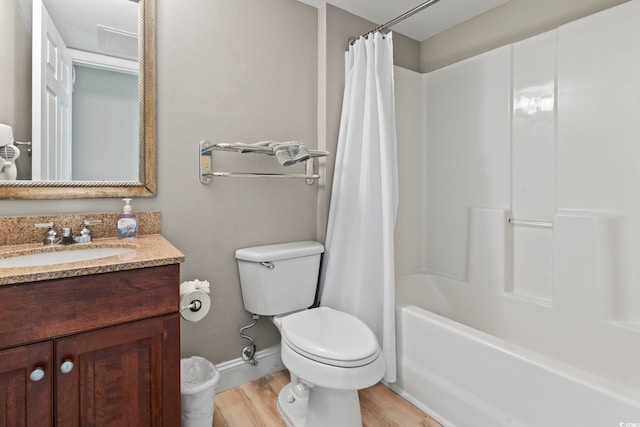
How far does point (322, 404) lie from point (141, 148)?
1.37 m

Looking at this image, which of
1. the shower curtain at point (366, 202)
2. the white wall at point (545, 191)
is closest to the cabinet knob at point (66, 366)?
the shower curtain at point (366, 202)

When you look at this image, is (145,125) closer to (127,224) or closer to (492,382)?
(127,224)

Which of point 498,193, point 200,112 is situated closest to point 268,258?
point 200,112

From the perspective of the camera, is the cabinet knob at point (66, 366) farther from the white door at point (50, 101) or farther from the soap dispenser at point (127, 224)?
the white door at point (50, 101)

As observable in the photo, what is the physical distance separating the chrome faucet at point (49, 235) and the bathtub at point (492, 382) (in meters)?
1.57

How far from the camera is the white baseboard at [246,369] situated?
1775mm

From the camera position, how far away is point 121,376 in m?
1.04

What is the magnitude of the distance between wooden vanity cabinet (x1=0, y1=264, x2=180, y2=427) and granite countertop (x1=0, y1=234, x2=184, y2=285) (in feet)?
0.08

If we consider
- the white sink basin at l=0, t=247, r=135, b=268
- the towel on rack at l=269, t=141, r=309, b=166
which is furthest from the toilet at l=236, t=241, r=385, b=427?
the white sink basin at l=0, t=247, r=135, b=268

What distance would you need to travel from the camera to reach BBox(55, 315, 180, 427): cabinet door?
96 centimetres

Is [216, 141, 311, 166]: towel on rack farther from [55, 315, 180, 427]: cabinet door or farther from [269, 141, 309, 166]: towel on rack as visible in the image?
[55, 315, 180, 427]: cabinet door

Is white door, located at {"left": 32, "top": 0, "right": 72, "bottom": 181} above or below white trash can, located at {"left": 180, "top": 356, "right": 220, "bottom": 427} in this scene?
above

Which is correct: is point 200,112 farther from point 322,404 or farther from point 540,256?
point 540,256

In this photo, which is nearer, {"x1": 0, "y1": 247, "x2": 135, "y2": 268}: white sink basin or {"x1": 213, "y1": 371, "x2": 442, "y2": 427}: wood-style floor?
{"x1": 0, "y1": 247, "x2": 135, "y2": 268}: white sink basin
